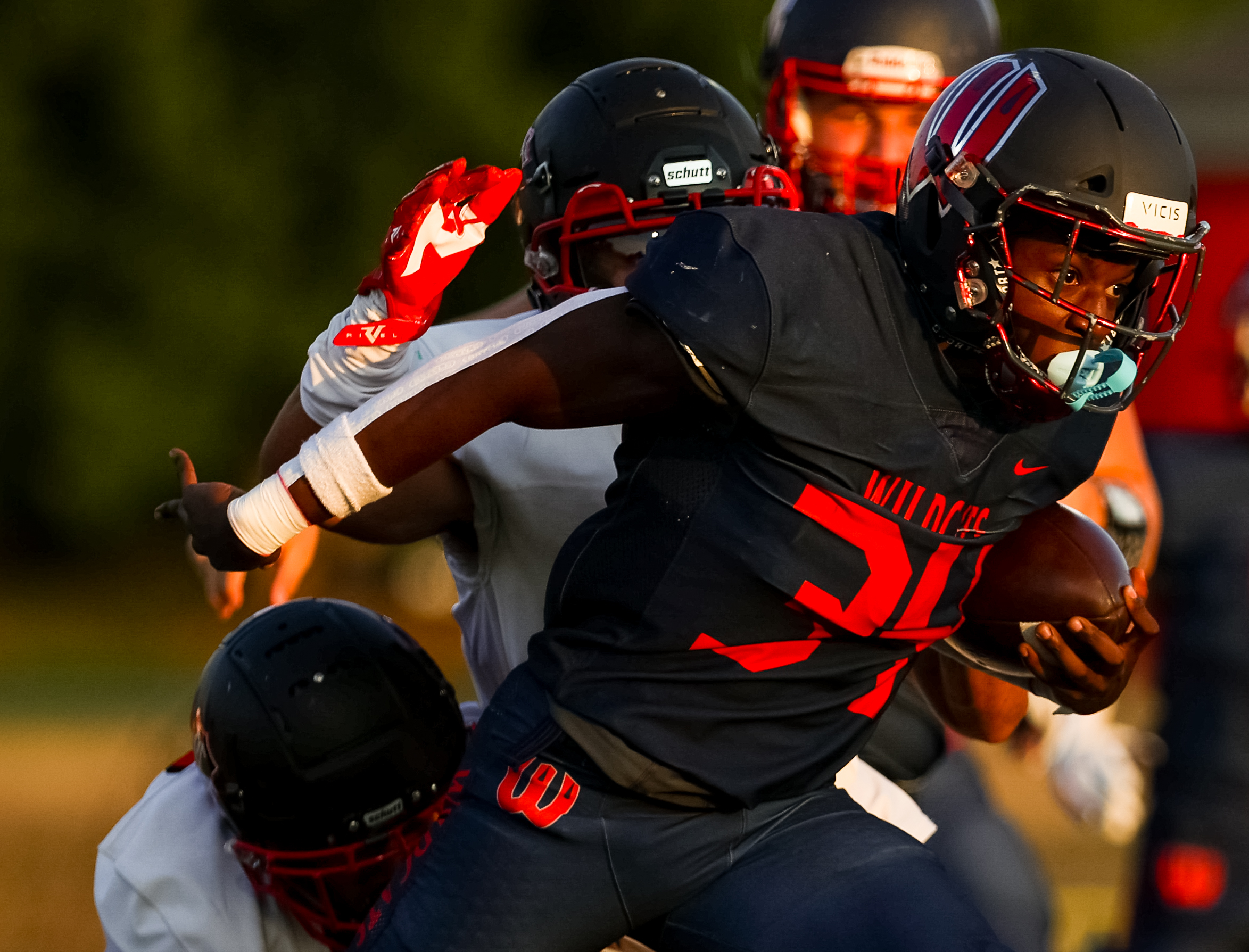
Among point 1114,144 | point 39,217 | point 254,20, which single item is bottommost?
point 39,217

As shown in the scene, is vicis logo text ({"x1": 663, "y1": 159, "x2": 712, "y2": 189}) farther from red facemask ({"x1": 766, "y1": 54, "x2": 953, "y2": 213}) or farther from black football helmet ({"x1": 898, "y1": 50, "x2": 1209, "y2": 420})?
red facemask ({"x1": 766, "y1": 54, "x2": 953, "y2": 213})

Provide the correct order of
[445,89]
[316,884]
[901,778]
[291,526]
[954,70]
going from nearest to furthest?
[291,526], [316,884], [901,778], [954,70], [445,89]

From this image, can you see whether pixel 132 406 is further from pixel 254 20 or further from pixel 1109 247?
pixel 1109 247

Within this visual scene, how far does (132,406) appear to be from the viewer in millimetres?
10344

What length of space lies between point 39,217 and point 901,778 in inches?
336

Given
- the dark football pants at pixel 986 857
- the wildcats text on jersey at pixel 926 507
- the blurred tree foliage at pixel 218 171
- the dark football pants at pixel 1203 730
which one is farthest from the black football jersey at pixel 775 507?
the blurred tree foliage at pixel 218 171

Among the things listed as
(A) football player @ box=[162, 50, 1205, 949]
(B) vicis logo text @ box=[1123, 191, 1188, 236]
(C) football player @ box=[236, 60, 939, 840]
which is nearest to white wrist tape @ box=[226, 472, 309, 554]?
(A) football player @ box=[162, 50, 1205, 949]

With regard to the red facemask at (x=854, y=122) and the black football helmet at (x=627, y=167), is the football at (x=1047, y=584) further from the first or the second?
the red facemask at (x=854, y=122)

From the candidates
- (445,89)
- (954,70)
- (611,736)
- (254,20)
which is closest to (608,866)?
(611,736)

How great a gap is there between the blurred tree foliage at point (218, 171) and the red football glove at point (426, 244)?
7786 millimetres

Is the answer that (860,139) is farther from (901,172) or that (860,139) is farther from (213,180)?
(213,180)

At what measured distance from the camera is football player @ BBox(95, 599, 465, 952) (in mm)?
2711

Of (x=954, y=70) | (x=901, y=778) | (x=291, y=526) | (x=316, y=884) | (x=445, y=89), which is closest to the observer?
(x=291, y=526)

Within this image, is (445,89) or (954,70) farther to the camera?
(445,89)
